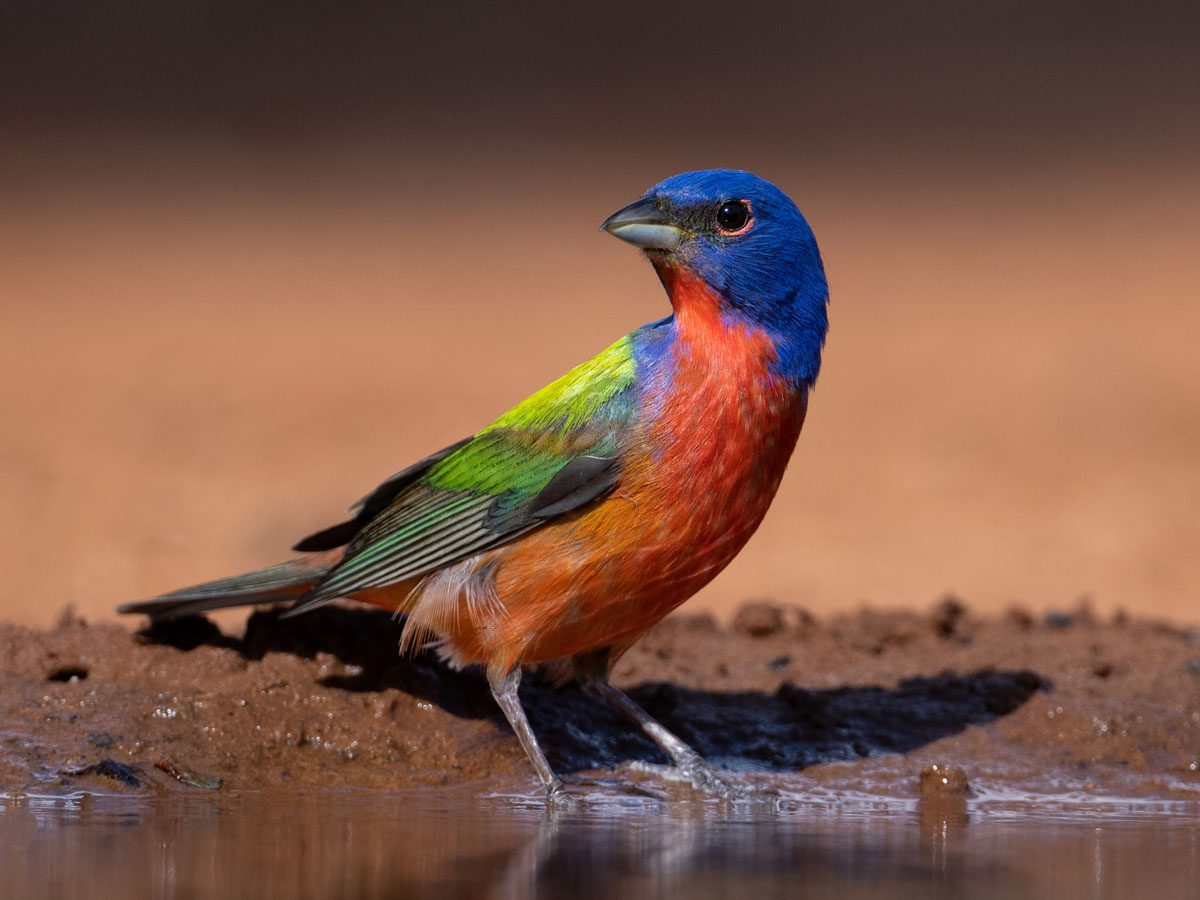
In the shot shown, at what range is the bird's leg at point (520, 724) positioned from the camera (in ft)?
16.9

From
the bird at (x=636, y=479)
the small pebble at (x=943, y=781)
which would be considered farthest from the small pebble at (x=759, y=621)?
the small pebble at (x=943, y=781)

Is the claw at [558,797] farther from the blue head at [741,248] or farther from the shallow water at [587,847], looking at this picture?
the blue head at [741,248]

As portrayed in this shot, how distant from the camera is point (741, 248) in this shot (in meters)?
5.17

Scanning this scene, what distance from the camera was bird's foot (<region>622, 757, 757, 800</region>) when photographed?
5.22 metres

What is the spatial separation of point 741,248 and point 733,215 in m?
0.11

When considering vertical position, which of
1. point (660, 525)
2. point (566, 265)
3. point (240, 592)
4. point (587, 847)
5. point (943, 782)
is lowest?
point (587, 847)

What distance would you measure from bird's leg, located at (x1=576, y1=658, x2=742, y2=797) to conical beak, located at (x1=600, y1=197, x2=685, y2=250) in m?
1.24

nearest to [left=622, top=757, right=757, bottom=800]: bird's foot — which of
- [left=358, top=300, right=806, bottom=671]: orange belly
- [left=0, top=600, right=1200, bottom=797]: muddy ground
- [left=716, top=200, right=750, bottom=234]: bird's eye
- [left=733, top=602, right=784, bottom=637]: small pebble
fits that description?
[left=0, top=600, right=1200, bottom=797]: muddy ground

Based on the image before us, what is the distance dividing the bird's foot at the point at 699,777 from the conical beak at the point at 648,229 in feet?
4.79

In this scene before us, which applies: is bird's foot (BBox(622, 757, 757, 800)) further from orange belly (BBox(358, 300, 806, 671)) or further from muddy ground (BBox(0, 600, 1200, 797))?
orange belly (BBox(358, 300, 806, 671))

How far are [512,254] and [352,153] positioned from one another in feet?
9.15

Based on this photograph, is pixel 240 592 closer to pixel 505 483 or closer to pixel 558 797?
pixel 505 483

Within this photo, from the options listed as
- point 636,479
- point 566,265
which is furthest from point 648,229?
point 566,265


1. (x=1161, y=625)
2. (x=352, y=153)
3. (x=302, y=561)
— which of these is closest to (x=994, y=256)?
(x=352, y=153)
